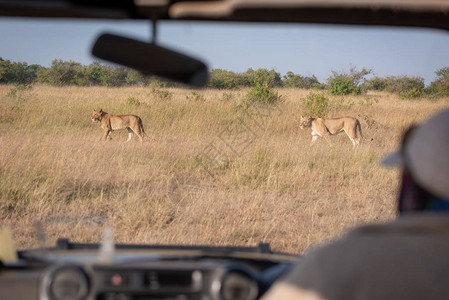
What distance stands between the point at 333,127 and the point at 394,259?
42.8 feet

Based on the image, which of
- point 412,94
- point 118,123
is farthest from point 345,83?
point 118,123

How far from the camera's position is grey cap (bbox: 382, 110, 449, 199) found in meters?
0.98

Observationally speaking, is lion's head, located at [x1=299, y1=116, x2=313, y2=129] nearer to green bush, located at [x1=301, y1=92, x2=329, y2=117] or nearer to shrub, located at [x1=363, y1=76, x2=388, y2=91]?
green bush, located at [x1=301, y1=92, x2=329, y2=117]

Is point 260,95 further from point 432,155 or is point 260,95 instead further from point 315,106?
point 432,155

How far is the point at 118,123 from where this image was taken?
12.6 metres

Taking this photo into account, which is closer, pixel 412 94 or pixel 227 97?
pixel 227 97

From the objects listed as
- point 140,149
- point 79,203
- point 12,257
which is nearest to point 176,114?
point 140,149

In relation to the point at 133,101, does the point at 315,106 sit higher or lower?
lower

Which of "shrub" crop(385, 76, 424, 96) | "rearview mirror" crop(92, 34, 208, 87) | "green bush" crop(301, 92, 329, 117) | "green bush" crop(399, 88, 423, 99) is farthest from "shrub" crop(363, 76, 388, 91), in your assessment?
"rearview mirror" crop(92, 34, 208, 87)

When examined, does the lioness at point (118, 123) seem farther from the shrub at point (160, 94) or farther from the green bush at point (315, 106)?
the green bush at point (315, 106)

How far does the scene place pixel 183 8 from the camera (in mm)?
1636

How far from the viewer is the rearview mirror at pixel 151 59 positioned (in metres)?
1.74

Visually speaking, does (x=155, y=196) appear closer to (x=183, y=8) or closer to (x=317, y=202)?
(x=317, y=202)

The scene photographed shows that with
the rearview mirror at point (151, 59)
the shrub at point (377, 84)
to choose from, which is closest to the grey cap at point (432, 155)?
the rearview mirror at point (151, 59)
